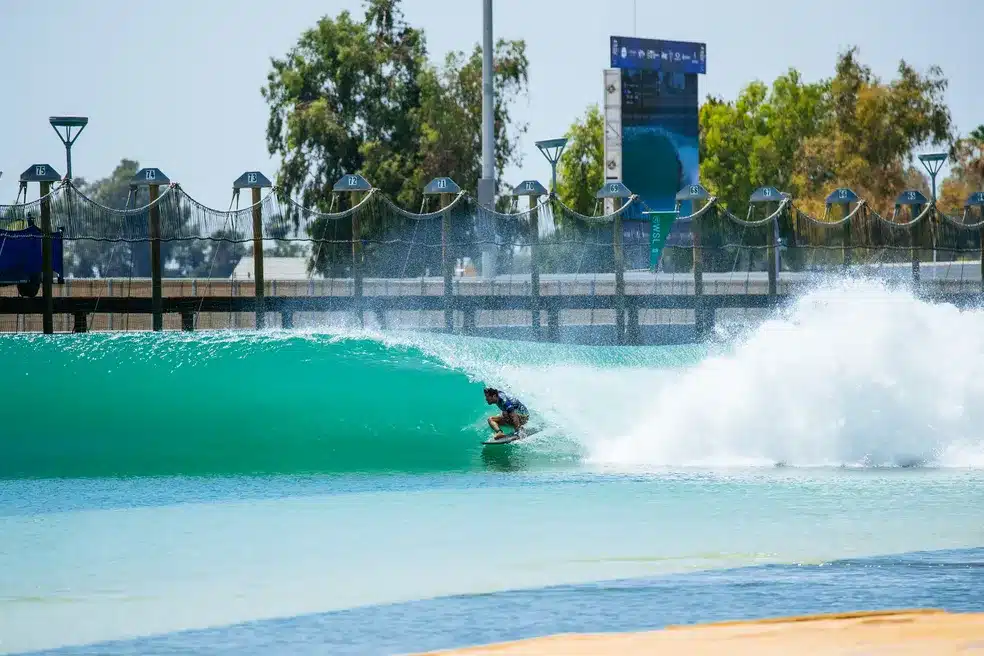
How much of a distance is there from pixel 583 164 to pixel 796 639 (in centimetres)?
6049

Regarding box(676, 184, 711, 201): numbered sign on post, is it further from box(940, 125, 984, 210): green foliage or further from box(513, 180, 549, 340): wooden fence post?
box(940, 125, 984, 210): green foliage

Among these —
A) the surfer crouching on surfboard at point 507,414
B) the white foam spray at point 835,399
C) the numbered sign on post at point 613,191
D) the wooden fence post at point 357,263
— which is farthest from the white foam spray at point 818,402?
the numbered sign on post at point 613,191

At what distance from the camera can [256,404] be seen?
19.2 m

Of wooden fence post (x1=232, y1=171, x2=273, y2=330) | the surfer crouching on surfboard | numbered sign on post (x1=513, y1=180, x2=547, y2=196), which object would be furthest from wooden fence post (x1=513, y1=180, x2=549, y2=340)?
the surfer crouching on surfboard

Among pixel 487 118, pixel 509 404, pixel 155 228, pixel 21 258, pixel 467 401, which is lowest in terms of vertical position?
pixel 467 401

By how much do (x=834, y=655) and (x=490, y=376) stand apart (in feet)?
42.8

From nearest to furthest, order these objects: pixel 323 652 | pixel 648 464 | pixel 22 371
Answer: pixel 323 652, pixel 648 464, pixel 22 371

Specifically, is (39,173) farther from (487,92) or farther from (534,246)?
(487,92)

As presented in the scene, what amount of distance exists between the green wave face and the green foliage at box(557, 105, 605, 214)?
43.8m

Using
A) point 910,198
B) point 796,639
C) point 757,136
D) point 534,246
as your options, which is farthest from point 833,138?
point 796,639

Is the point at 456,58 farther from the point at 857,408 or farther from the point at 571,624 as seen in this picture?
the point at 571,624

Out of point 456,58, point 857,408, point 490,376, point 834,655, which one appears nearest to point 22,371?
point 490,376

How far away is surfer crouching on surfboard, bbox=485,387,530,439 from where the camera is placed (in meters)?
16.2

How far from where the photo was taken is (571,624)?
26.7 feet
